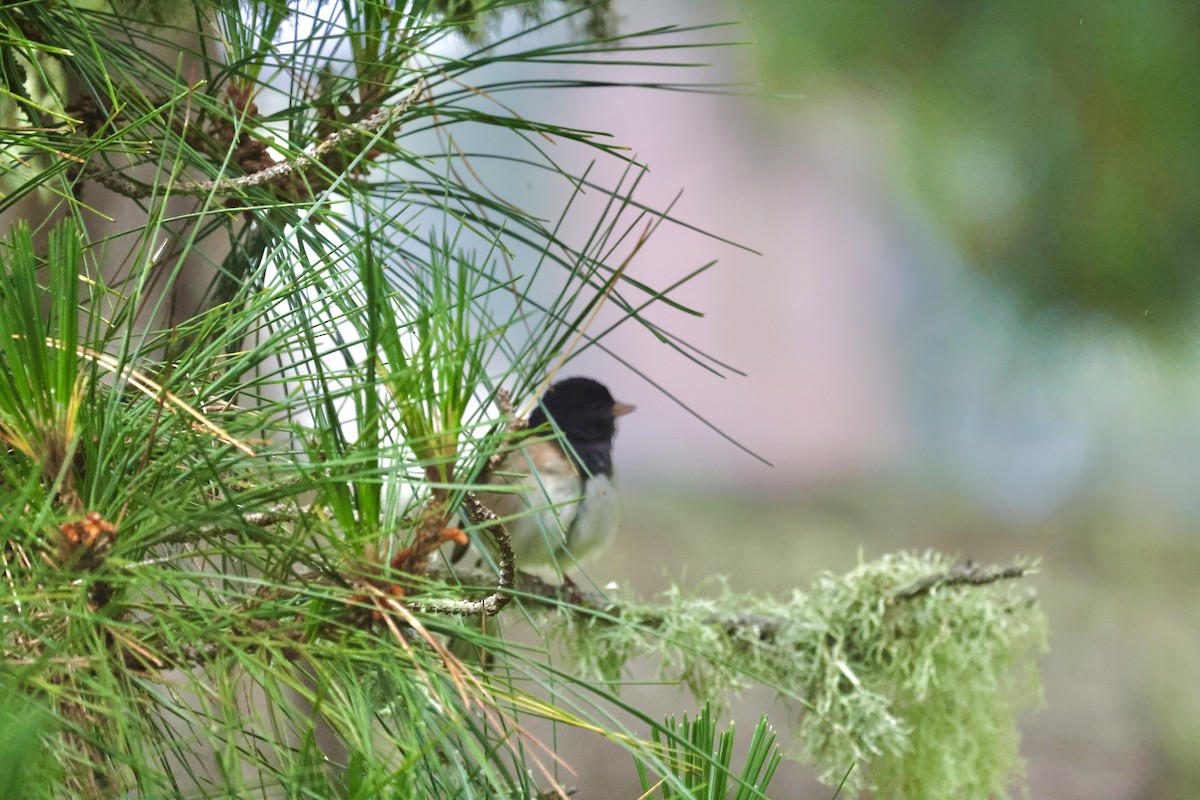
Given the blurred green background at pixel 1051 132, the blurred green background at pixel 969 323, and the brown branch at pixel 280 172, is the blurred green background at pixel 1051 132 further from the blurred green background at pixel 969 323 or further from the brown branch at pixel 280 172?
the brown branch at pixel 280 172

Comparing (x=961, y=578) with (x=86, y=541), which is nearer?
(x=86, y=541)

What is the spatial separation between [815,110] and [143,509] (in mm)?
991

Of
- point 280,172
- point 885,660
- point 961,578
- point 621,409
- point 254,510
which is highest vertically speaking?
point 280,172

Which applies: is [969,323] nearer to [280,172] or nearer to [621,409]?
[621,409]

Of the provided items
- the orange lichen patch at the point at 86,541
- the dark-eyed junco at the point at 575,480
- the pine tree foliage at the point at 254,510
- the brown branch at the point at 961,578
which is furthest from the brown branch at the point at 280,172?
the brown branch at the point at 961,578

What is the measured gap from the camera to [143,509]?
27 cm

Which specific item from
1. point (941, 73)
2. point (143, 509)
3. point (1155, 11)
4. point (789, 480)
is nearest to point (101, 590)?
point (143, 509)

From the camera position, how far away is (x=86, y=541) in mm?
247

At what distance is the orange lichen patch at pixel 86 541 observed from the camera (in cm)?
25

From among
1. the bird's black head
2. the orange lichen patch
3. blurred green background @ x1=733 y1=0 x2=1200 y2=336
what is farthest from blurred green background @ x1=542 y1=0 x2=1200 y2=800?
the orange lichen patch

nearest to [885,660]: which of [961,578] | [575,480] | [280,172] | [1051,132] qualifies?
[961,578]

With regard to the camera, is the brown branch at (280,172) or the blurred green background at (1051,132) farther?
the blurred green background at (1051,132)

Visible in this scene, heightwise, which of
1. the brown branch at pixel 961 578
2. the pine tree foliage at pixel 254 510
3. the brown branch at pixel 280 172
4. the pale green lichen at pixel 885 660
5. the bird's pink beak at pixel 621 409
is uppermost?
the brown branch at pixel 280 172

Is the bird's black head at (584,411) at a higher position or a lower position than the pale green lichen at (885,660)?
higher
